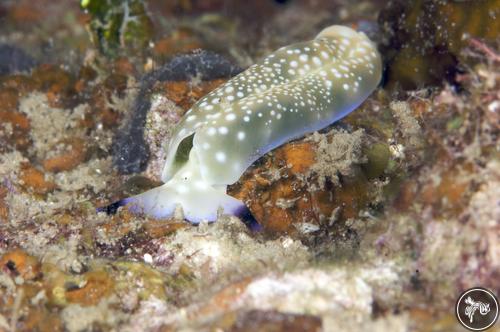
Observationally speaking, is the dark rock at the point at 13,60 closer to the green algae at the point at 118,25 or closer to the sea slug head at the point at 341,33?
the green algae at the point at 118,25

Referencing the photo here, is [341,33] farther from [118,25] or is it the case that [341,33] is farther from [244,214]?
[118,25]

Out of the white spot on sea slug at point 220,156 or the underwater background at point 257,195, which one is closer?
the underwater background at point 257,195

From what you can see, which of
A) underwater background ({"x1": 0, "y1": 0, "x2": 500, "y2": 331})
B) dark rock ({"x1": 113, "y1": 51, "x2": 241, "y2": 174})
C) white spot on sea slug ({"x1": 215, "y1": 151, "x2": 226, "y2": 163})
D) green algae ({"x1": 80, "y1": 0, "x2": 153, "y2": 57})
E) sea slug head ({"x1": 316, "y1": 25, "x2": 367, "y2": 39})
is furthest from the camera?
green algae ({"x1": 80, "y1": 0, "x2": 153, "y2": 57})

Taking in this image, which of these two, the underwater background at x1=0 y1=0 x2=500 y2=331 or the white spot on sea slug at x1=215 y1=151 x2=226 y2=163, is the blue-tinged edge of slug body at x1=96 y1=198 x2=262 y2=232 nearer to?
the underwater background at x1=0 y1=0 x2=500 y2=331

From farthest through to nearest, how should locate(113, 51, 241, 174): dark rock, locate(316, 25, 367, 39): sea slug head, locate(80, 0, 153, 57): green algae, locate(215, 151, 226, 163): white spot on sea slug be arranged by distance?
1. locate(80, 0, 153, 57): green algae
2. locate(316, 25, 367, 39): sea slug head
3. locate(113, 51, 241, 174): dark rock
4. locate(215, 151, 226, 163): white spot on sea slug

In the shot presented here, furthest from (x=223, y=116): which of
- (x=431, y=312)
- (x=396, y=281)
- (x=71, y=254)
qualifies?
(x=431, y=312)

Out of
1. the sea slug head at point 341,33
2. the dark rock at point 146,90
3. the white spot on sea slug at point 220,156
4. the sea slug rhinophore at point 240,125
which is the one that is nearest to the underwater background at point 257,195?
the dark rock at point 146,90

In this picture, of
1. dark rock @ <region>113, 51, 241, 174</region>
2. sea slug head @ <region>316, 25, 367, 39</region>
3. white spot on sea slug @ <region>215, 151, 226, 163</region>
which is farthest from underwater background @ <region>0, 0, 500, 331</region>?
sea slug head @ <region>316, 25, 367, 39</region>

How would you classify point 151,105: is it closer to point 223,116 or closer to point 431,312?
point 223,116
